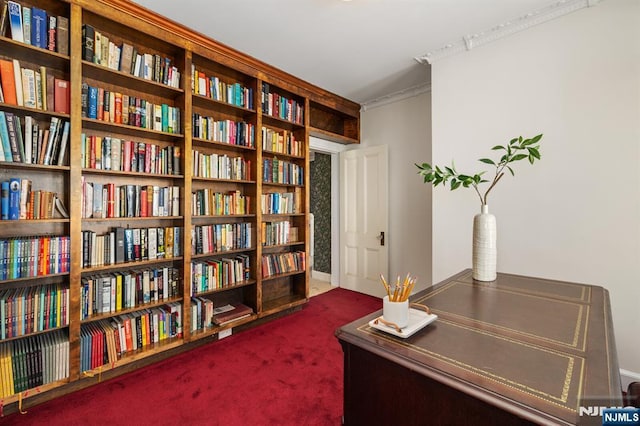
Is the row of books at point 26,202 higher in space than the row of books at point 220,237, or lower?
higher

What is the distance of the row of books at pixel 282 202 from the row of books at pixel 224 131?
1.95ft

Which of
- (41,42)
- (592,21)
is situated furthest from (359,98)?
(41,42)

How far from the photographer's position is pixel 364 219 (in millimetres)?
4121

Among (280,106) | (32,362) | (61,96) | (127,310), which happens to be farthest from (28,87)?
(280,106)

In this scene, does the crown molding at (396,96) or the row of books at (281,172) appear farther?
the crown molding at (396,96)

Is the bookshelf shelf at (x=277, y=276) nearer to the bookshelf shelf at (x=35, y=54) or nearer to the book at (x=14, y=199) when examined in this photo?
the book at (x=14, y=199)

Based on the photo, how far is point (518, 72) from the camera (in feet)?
7.80

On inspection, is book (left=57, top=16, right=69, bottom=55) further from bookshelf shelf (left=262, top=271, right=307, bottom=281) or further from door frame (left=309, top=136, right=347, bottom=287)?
door frame (left=309, top=136, right=347, bottom=287)

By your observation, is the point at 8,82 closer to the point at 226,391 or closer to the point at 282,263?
the point at 226,391

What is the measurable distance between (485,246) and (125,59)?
9.37ft

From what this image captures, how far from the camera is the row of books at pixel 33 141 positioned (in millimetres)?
1718

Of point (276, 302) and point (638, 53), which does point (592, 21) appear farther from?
point (276, 302)

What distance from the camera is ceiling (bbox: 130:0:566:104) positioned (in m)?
2.14

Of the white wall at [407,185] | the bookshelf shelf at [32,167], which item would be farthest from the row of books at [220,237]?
the white wall at [407,185]
